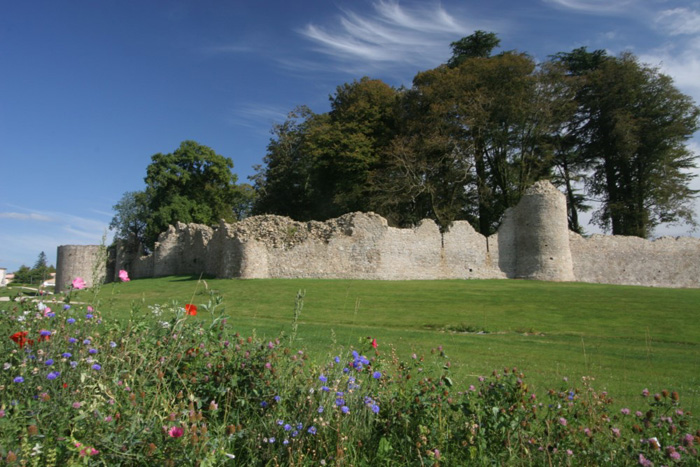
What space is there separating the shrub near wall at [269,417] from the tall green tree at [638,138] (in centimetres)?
3906

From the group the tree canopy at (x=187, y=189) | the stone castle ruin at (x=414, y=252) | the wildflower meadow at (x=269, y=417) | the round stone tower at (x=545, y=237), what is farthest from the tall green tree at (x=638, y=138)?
the wildflower meadow at (x=269, y=417)

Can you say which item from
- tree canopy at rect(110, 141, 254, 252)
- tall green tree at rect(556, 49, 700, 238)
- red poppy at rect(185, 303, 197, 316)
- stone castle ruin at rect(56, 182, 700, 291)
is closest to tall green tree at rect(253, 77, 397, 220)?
tree canopy at rect(110, 141, 254, 252)

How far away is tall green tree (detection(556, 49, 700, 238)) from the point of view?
36.9 m

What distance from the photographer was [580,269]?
3128 cm

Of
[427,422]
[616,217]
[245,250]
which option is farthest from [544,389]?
[616,217]

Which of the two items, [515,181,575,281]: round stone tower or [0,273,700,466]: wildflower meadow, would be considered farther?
[515,181,575,281]: round stone tower

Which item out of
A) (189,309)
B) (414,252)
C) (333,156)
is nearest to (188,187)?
(333,156)

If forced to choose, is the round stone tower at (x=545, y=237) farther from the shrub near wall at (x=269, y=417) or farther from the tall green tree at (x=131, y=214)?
the tall green tree at (x=131, y=214)

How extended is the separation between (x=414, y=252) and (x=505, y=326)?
1523 centimetres

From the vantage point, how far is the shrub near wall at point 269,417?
2.65 meters

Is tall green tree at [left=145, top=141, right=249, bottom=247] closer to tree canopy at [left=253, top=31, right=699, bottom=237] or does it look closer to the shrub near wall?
tree canopy at [left=253, top=31, right=699, bottom=237]

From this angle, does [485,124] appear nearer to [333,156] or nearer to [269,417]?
[333,156]

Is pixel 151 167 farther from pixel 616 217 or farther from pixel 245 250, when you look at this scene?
pixel 616 217

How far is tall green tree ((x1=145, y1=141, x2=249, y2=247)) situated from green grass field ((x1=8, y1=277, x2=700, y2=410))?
2176 centimetres
